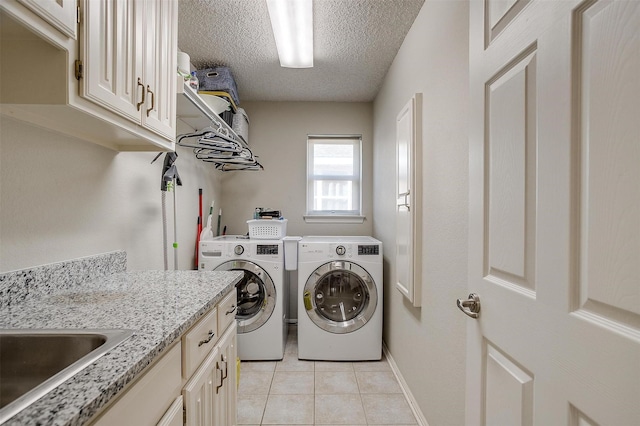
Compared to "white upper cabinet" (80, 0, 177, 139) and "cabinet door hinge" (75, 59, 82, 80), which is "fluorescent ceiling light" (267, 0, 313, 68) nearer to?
"white upper cabinet" (80, 0, 177, 139)

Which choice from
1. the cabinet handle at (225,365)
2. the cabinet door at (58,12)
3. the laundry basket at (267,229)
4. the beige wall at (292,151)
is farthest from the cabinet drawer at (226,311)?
the beige wall at (292,151)

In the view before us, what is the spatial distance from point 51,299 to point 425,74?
6.75ft

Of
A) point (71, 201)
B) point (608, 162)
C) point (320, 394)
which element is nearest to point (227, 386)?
point (320, 394)

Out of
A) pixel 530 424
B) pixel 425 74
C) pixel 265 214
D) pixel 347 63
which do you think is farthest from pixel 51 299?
pixel 347 63

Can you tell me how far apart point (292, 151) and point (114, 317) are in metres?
2.71

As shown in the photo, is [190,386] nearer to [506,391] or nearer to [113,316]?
[113,316]

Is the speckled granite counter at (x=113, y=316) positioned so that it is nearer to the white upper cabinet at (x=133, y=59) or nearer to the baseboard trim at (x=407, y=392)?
the white upper cabinet at (x=133, y=59)

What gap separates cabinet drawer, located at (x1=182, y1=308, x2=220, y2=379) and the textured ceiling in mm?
1813

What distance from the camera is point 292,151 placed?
333cm

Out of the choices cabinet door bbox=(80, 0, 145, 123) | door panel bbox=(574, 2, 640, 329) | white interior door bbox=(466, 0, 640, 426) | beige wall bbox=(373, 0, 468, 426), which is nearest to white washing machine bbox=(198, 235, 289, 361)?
beige wall bbox=(373, 0, 468, 426)

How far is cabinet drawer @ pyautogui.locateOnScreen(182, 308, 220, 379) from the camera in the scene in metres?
0.89

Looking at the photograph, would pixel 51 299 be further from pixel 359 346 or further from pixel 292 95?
pixel 292 95

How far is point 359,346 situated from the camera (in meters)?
2.45

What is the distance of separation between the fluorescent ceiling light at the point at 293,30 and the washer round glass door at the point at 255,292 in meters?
1.72
